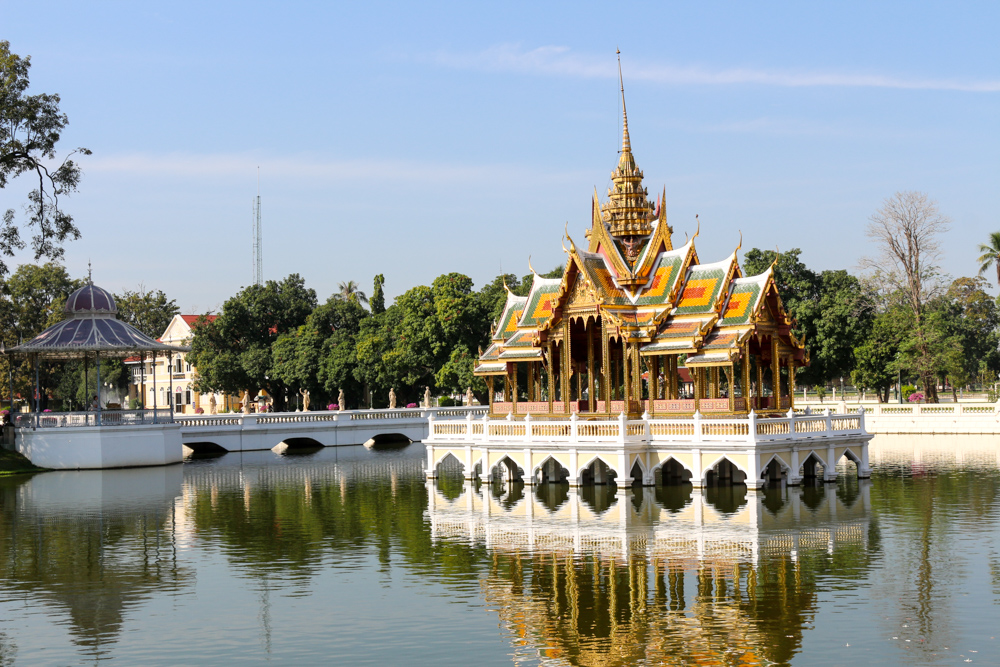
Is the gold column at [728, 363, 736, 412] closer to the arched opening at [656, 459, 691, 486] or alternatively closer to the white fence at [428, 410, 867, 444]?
the white fence at [428, 410, 867, 444]

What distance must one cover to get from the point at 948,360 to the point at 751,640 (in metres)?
51.8

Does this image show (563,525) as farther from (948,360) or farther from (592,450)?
(948,360)

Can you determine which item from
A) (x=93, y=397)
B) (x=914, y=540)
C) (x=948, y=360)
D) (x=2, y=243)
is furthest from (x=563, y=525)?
(x=93, y=397)

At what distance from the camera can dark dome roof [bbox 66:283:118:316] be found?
53031 mm

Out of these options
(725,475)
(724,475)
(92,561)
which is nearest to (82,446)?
(92,561)

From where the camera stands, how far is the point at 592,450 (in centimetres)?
3425

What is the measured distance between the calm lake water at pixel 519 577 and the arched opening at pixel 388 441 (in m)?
31.6

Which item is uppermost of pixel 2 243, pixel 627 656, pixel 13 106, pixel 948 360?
pixel 13 106

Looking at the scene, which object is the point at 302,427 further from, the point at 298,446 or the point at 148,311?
the point at 148,311

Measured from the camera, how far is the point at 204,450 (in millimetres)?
66000

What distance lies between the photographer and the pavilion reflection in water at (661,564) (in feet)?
54.2

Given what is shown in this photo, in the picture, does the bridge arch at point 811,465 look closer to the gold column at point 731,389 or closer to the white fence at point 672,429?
the white fence at point 672,429

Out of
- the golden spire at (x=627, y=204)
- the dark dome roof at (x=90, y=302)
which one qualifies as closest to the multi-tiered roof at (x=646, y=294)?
the golden spire at (x=627, y=204)

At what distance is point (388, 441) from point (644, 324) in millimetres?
39597
